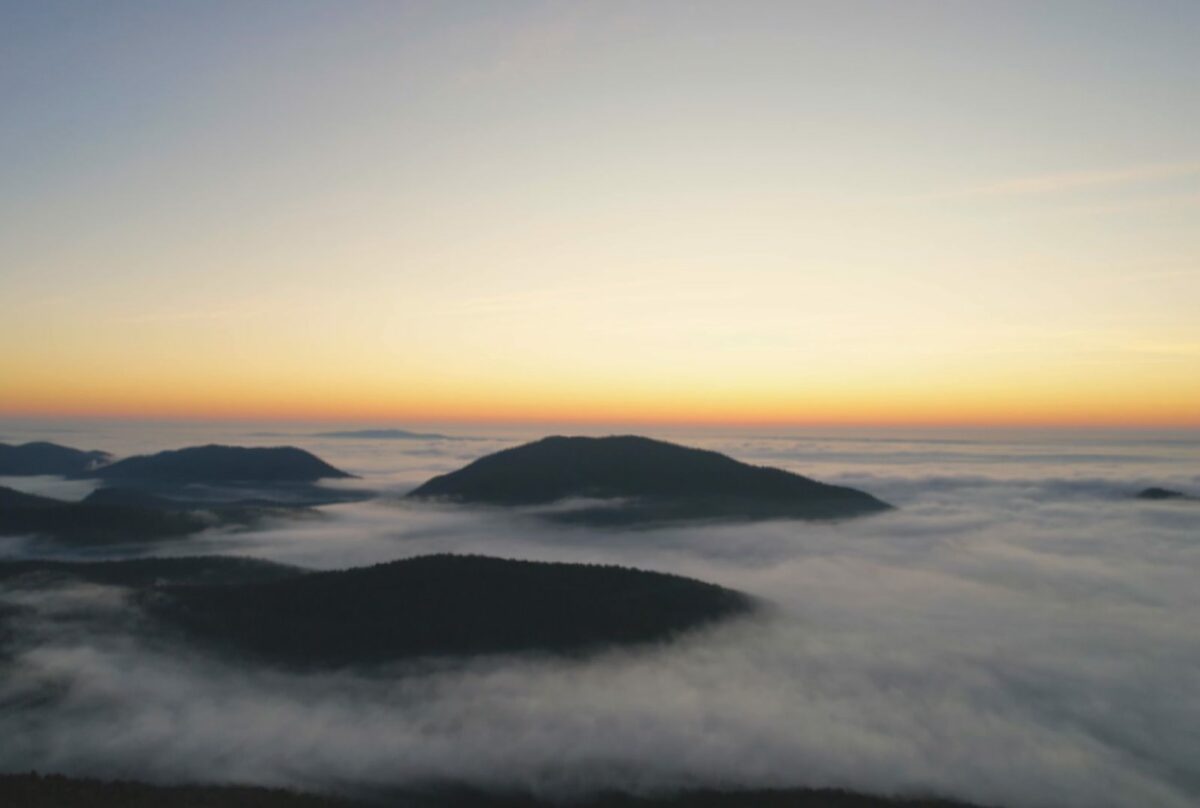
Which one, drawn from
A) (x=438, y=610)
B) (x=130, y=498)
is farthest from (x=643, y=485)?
(x=130, y=498)

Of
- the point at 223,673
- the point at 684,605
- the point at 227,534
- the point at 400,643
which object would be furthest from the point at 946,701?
the point at 227,534

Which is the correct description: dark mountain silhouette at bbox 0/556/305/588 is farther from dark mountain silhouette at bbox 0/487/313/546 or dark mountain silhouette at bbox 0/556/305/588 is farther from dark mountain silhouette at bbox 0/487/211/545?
dark mountain silhouette at bbox 0/487/313/546

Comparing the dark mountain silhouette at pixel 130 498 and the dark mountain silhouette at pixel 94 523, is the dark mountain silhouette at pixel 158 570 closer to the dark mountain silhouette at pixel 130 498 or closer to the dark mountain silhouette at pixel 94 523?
the dark mountain silhouette at pixel 94 523

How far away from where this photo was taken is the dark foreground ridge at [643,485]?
108375 millimetres

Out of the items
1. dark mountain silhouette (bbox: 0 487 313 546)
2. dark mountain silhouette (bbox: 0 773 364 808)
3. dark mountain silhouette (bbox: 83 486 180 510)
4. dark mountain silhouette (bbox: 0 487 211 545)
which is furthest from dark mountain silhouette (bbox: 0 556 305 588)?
dark mountain silhouette (bbox: 83 486 180 510)

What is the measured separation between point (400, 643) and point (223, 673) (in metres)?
8.90

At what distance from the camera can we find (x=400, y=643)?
44406 millimetres

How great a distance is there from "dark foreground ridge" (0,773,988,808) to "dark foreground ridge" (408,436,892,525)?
73.3 metres

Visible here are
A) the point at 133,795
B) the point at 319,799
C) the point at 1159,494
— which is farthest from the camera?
the point at 1159,494

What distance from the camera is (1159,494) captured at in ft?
492

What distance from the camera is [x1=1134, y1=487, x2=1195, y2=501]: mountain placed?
14700 cm

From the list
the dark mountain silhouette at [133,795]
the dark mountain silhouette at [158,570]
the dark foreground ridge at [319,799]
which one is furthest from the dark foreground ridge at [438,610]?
the dark mountain silhouette at [133,795]

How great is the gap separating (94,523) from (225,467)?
318 ft

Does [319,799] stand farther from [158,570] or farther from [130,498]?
[130,498]
